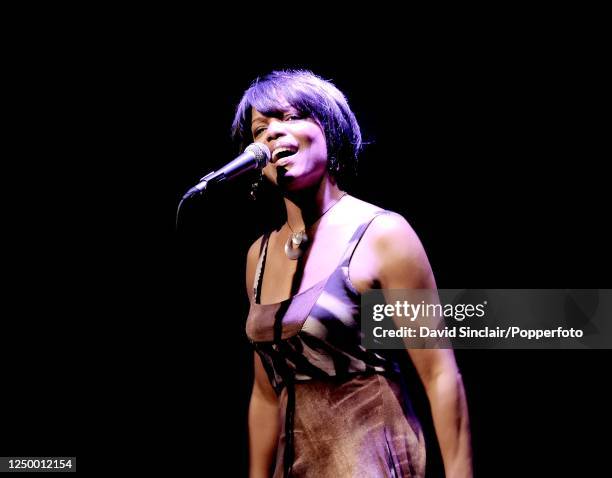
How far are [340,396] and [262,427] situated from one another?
1.35 feet

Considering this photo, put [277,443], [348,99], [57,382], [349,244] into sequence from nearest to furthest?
[349,244], [277,443], [348,99], [57,382]

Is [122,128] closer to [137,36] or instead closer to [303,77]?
[137,36]

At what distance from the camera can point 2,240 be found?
2.35 metres

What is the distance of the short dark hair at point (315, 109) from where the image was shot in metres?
1.89

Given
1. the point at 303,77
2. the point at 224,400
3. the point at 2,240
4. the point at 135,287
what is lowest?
the point at 224,400

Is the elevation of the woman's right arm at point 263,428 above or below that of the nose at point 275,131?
below

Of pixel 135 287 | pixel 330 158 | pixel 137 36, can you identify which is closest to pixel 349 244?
pixel 330 158

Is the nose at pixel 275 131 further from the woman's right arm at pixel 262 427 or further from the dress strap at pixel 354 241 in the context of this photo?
the woman's right arm at pixel 262 427

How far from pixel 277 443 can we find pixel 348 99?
1140mm

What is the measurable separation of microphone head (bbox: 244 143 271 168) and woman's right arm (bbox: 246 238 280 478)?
0.58 meters

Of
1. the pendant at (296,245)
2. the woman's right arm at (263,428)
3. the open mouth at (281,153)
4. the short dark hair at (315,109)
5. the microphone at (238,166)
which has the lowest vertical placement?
the woman's right arm at (263,428)

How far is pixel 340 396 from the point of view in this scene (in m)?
1.64

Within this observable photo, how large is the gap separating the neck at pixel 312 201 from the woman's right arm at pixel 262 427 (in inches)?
17.0

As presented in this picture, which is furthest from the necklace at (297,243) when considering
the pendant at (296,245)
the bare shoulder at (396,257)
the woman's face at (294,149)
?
the bare shoulder at (396,257)
